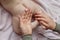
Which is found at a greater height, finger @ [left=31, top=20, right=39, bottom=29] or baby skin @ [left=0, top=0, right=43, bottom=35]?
baby skin @ [left=0, top=0, right=43, bottom=35]

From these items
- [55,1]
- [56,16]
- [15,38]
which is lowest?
[15,38]

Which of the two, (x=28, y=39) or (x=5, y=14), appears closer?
(x=28, y=39)

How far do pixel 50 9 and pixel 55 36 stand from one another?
24 cm

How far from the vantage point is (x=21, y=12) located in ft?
2.94

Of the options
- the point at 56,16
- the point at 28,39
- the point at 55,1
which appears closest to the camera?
the point at 28,39

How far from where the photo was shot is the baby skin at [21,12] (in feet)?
2.79

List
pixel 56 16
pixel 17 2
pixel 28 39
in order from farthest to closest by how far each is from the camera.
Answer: pixel 56 16 < pixel 17 2 < pixel 28 39

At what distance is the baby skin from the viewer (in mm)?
852

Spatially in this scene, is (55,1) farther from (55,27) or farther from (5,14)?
(5,14)

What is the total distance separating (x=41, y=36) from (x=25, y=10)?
192 millimetres

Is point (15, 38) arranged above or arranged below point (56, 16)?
below

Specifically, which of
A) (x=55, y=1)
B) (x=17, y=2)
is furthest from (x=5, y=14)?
(x=55, y=1)

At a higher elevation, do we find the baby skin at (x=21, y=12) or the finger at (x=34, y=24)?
the baby skin at (x=21, y=12)

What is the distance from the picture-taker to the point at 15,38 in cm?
90
